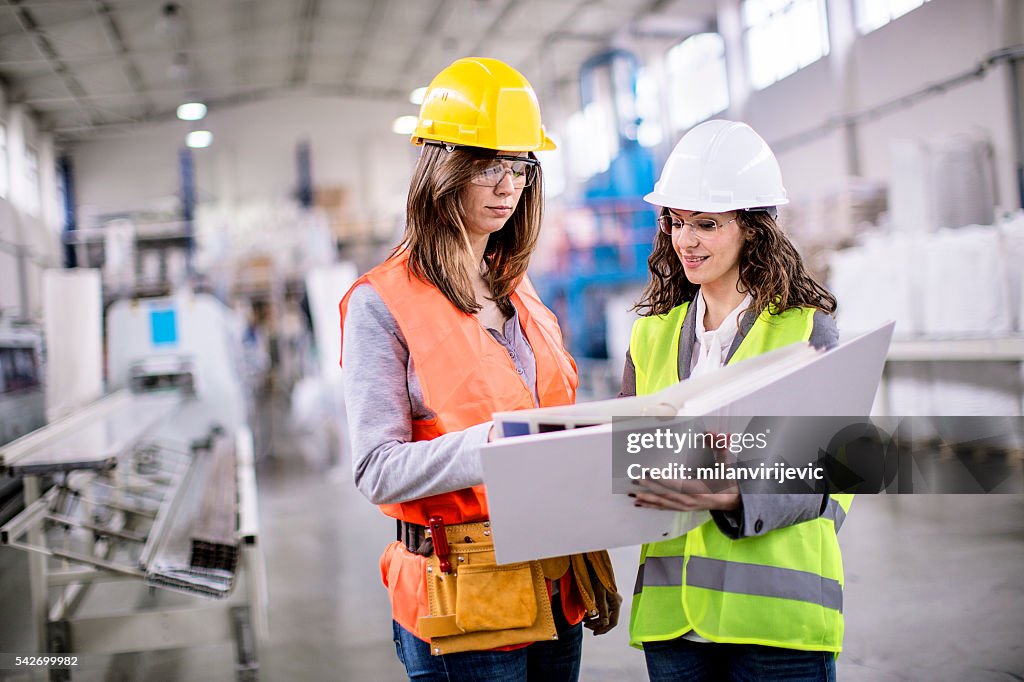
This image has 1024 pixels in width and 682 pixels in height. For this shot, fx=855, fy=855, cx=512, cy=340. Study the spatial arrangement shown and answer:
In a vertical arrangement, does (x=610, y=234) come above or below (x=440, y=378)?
above

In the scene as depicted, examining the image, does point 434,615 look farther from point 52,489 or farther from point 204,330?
point 204,330

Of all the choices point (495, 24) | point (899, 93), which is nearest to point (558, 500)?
point (899, 93)

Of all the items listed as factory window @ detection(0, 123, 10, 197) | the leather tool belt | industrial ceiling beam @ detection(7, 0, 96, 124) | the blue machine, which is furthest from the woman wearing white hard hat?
the blue machine

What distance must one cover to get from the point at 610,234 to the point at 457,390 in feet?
30.6

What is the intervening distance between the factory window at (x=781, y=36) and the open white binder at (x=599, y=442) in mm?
9509

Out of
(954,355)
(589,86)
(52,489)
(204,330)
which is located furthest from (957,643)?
(589,86)

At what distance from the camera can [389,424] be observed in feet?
4.26

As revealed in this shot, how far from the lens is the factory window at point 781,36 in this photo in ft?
32.3

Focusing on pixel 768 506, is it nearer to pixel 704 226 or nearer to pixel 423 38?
pixel 704 226

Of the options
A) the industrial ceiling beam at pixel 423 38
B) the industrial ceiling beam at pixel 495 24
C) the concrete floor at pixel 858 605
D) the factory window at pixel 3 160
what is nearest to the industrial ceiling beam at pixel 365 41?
the industrial ceiling beam at pixel 423 38

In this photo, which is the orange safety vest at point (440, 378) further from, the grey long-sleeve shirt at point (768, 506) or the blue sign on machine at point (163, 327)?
the blue sign on machine at point (163, 327)

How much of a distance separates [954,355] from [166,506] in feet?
15.6

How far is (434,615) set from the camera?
135 cm

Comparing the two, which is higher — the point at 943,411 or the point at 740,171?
the point at 740,171
